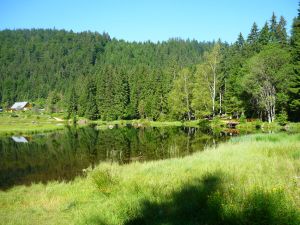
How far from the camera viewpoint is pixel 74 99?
96688 millimetres

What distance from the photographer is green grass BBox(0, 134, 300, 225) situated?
760 centimetres

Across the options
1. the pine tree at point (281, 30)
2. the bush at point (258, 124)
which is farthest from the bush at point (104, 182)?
the pine tree at point (281, 30)

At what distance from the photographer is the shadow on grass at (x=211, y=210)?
7.02 m

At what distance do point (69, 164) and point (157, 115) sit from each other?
180ft

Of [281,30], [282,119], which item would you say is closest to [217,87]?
[281,30]

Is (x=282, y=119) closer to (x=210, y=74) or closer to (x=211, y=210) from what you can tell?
(x=210, y=74)

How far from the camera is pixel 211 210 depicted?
8.10 metres

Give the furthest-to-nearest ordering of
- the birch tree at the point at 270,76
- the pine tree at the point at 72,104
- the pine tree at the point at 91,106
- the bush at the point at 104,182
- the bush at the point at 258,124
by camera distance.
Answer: the pine tree at the point at 72,104 < the pine tree at the point at 91,106 < the bush at the point at 258,124 < the birch tree at the point at 270,76 < the bush at the point at 104,182

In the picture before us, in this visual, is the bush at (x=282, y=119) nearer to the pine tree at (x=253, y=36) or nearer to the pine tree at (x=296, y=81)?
the pine tree at (x=296, y=81)

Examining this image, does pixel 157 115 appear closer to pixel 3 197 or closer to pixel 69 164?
pixel 69 164

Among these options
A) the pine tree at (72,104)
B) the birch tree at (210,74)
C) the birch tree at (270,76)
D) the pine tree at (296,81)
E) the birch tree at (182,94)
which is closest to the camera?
the pine tree at (296,81)

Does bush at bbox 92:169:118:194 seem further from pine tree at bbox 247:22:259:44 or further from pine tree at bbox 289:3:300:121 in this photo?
pine tree at bbox 247:22:259:44

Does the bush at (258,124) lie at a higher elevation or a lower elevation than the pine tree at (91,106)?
lower

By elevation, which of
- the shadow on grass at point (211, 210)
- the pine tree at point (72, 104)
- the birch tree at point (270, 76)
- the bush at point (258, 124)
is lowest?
the bush at point (258, 124)
